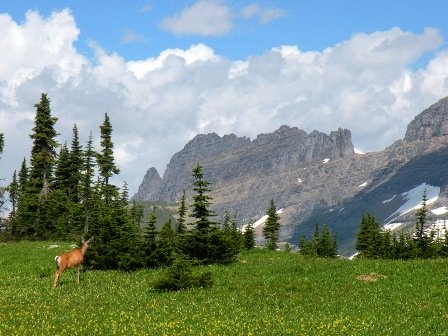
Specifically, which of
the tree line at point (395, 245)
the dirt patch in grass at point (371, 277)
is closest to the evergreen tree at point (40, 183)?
the tree line at point (395, 245)

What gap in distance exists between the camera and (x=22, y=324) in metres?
20.9

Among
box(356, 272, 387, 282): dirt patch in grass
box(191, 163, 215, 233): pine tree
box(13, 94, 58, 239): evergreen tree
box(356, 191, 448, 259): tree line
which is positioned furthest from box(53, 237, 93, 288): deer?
box(356, 191, 448, 259): tree line

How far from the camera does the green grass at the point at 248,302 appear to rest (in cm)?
2019

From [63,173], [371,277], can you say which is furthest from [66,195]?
[371,277]

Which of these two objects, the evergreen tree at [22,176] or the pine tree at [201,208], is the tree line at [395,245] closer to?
the pine tree at [201,208]

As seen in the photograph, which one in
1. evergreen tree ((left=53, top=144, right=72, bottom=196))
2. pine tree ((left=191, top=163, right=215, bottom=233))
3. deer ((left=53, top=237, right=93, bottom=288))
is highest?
evergreen tree ((left=53, top=144, right=72, bottom=196))

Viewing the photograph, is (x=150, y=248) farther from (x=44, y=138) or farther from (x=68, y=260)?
(x=44, y=138)

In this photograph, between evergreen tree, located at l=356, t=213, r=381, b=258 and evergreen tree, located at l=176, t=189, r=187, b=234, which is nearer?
evergreen tree, located at l=176, t=189, r=187, b=234

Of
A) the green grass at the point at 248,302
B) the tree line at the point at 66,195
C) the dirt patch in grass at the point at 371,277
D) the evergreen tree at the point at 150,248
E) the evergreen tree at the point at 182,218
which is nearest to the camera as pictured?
the green grass at the point at 248,302

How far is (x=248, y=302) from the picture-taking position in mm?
25625

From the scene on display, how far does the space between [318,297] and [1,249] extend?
3664 cm

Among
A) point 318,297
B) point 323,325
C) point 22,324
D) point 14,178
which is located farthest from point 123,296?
point 14,178

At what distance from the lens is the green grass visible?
795 inches

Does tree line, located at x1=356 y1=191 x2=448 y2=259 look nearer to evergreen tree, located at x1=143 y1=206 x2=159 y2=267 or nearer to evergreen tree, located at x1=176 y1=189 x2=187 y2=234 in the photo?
evergreen tree, located at x1=176 y1=189 x2=187 y2=234
